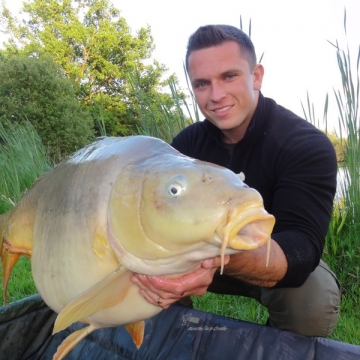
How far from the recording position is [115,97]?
16.9m

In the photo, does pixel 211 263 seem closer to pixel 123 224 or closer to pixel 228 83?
pixel 123 224

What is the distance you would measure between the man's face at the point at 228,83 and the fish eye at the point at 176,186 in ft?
2.98

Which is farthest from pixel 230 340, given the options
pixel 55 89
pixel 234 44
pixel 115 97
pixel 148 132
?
pixel 115 97

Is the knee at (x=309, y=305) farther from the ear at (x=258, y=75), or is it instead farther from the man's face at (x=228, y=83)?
the ear at (x=258, y=75)

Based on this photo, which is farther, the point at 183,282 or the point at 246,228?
the point at 183,282

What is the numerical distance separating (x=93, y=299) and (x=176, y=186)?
279 mm

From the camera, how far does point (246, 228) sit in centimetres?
71

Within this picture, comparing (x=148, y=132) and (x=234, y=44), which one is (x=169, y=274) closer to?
(x=234, y=44)

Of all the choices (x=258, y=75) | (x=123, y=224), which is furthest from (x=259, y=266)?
(x=258, y=75)

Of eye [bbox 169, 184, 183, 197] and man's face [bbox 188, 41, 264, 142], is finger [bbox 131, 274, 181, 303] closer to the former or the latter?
eye [bbox 169, 184, 183, 197]

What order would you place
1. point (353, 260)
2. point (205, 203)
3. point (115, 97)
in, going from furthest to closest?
point (115, 97), point (353, 260), point (205, 203)

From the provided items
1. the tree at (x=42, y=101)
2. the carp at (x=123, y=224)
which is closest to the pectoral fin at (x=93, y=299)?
the carp at (x=123, y=224)

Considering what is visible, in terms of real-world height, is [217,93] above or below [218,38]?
below

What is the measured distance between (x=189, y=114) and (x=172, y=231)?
147cm
